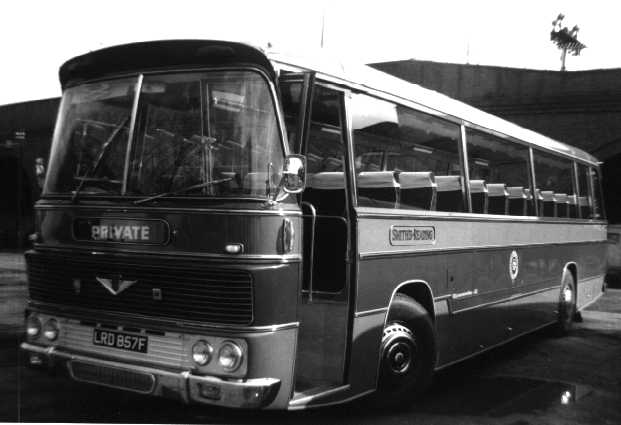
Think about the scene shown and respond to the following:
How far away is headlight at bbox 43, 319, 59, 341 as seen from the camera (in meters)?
4.80

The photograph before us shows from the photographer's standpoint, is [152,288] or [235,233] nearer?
[235,233]

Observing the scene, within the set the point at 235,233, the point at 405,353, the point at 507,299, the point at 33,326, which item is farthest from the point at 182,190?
the point at 507,299

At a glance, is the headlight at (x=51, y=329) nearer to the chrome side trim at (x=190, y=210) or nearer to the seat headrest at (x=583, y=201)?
the chrome side trim at (x=190, y=210)

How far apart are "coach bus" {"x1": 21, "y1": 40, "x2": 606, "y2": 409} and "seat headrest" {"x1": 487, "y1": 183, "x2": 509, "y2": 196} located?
144 centimetres

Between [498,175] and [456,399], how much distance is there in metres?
2.58

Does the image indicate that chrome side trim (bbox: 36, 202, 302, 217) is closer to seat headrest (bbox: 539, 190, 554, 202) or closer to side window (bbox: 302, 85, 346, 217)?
side window (bbox: 302, 85, 346, 217)

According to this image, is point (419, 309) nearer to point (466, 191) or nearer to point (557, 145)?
point (466, 191)

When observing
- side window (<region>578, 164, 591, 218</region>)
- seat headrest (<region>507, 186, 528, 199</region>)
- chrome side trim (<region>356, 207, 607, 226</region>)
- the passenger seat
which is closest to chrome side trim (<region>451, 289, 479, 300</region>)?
chrome side trim (<region>356, 207, 607, 226</region>)

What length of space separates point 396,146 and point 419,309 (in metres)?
1.39

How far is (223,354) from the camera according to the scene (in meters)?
4.19

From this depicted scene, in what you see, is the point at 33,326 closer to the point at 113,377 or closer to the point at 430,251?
the point at 113,377

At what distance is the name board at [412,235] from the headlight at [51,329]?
2.53m

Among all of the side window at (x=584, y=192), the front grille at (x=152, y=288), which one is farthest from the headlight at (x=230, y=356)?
the side window at (x=584, y=192)

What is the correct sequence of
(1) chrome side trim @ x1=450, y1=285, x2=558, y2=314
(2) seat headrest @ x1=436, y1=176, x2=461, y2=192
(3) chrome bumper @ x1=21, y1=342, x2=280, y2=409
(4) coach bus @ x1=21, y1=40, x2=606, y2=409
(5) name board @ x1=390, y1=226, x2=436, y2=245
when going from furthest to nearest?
1. (1) chrome side trim @ x1=450, y1=285, x2=558, y2=314
2. (2) seat headrest @ x1=436, y1=176, x2=461, y2=192
3. (5) name board @ x1=390, y1=226, x2=436, y2=245
4. (4) coach bus @ x1=21, y1=40, x2=606, y2=409
5. (3) chrome bumper @ x1=21, y1=342, x2=280, y2=409
